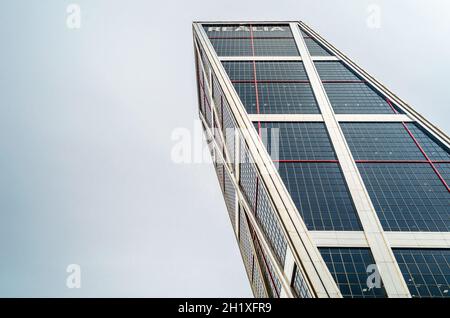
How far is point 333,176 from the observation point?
135 ft

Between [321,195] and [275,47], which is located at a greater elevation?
[275,47]

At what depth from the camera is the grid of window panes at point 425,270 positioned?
94.6 feet

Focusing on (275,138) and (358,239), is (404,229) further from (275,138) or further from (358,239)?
(275,138)

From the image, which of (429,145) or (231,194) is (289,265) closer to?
(429,145)

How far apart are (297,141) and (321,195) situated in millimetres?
11326

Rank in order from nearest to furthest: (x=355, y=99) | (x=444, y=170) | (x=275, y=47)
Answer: (x=444, y=170), (x=355, y=99), (x=275, y=47)

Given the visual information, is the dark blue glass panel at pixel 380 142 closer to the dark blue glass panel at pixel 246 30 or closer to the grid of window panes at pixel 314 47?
the grid of window panes at pixel 314 47

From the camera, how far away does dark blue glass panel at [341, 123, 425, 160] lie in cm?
4528

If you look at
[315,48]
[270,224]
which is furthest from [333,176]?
[315,48]

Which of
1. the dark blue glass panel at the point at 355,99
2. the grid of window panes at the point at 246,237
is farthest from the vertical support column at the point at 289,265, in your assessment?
the dark blue glass panel at the point at 355,99

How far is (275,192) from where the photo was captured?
36.3m

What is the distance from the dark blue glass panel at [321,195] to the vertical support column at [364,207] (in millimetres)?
1005

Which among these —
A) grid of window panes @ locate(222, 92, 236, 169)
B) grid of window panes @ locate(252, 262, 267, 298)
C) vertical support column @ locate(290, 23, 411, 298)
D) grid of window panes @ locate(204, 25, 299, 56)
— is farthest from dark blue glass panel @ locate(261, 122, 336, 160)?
grid of window panes @ locate(204, 25, 299, 56)
